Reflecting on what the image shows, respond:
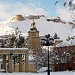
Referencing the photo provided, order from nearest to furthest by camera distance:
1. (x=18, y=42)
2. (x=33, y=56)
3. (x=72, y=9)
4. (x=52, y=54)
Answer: (x=72, y=9)
(x=52, y=54)
(x=33, y=56)
(x=18, y=42)

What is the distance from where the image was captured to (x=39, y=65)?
46.8 m

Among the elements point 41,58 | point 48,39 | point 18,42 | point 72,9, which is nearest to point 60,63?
point 41,58

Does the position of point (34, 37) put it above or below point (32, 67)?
above

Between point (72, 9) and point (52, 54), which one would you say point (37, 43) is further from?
point (72, 9)

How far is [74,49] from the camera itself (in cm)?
4550

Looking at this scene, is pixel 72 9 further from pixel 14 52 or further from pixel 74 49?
pixel 74 49

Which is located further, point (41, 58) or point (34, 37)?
point (34, 37)

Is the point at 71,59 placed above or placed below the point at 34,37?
below

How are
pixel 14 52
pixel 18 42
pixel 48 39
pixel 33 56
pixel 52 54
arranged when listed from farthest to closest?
pixel 18 42
pixel 33 56
pixel 52 54
pixel 14 52
pixel 48 39

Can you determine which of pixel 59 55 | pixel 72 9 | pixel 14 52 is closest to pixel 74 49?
pixel 59 55

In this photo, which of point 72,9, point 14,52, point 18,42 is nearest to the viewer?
point 72,9

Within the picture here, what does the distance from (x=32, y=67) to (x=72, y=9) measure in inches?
1514

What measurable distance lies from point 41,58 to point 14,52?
11581mm

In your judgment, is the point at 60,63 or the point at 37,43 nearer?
the point at 60,63
